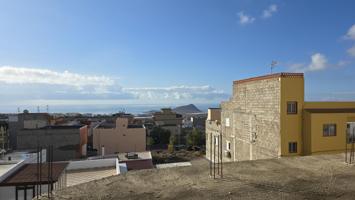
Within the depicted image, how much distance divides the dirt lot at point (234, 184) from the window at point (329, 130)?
20.6 feet

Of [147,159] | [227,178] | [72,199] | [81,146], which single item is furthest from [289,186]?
[81,146]

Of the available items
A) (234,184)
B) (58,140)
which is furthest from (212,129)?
(58,140)

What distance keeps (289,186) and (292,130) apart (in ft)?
30.0

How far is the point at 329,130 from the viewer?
52.7 ft

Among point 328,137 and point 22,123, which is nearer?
point 328,137

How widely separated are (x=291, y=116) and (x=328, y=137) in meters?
2.29

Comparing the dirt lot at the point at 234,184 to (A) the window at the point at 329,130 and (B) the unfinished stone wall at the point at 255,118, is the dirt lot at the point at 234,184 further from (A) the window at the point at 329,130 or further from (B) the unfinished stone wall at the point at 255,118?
(B) the unfinished stone wall at the point at 255,118

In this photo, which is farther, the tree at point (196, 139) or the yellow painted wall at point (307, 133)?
the tree at point (196, 139)

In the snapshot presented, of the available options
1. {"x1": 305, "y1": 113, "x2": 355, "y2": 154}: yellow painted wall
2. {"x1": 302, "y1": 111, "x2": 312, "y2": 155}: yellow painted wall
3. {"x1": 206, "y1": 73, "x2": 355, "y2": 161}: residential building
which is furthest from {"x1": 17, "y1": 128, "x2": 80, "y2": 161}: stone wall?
{"x1": 305, "y1": 113, "x2": 355, "y2": 154}: yellow painted wall

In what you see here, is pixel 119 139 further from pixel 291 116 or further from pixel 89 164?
pixel 291 116

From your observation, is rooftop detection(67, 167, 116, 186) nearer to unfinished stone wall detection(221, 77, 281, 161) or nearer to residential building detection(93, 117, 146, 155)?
unfinished stone wall detection(221, 77, 281, 161)

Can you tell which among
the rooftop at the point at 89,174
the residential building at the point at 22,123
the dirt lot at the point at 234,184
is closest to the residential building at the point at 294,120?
the dirt lot at the point at 234,184

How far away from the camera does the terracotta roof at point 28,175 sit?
15.0m

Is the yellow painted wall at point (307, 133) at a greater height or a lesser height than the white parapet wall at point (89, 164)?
greater
